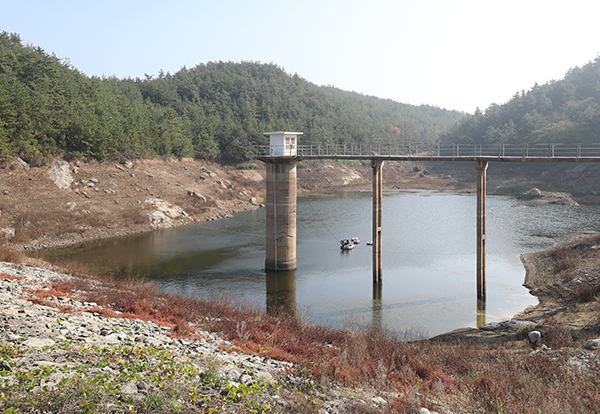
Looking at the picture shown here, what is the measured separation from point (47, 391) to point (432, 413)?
789 centimetres

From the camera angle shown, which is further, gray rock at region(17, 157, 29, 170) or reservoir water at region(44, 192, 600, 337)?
gray rock at region(17, 157, 29, 170)

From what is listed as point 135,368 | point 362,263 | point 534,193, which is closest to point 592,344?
point 135,368

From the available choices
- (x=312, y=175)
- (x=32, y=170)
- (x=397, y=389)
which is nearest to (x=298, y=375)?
(x=397, y=389)

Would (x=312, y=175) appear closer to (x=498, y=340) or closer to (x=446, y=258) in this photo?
(x=446, y=258)

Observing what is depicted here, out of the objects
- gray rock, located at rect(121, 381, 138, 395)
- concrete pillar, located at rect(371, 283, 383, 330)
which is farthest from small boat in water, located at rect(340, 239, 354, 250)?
gray rock, located at rect(121, 381, 138, 395)

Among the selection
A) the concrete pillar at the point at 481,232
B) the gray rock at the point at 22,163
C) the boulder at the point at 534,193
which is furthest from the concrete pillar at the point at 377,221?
the boulder at the point at 534,193

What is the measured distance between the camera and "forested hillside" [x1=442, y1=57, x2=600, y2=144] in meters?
93.6

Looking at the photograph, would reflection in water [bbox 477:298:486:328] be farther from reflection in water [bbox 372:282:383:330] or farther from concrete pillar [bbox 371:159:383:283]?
concrete pillar [bbox 371:159:383:283]

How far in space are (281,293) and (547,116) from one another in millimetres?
106973

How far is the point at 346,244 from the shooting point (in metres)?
41.2

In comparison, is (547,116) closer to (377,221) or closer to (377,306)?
(377,221)

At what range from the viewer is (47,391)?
8719 mm

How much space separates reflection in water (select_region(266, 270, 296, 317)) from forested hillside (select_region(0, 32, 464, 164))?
33264 millimetres

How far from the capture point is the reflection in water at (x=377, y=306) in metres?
23.7
